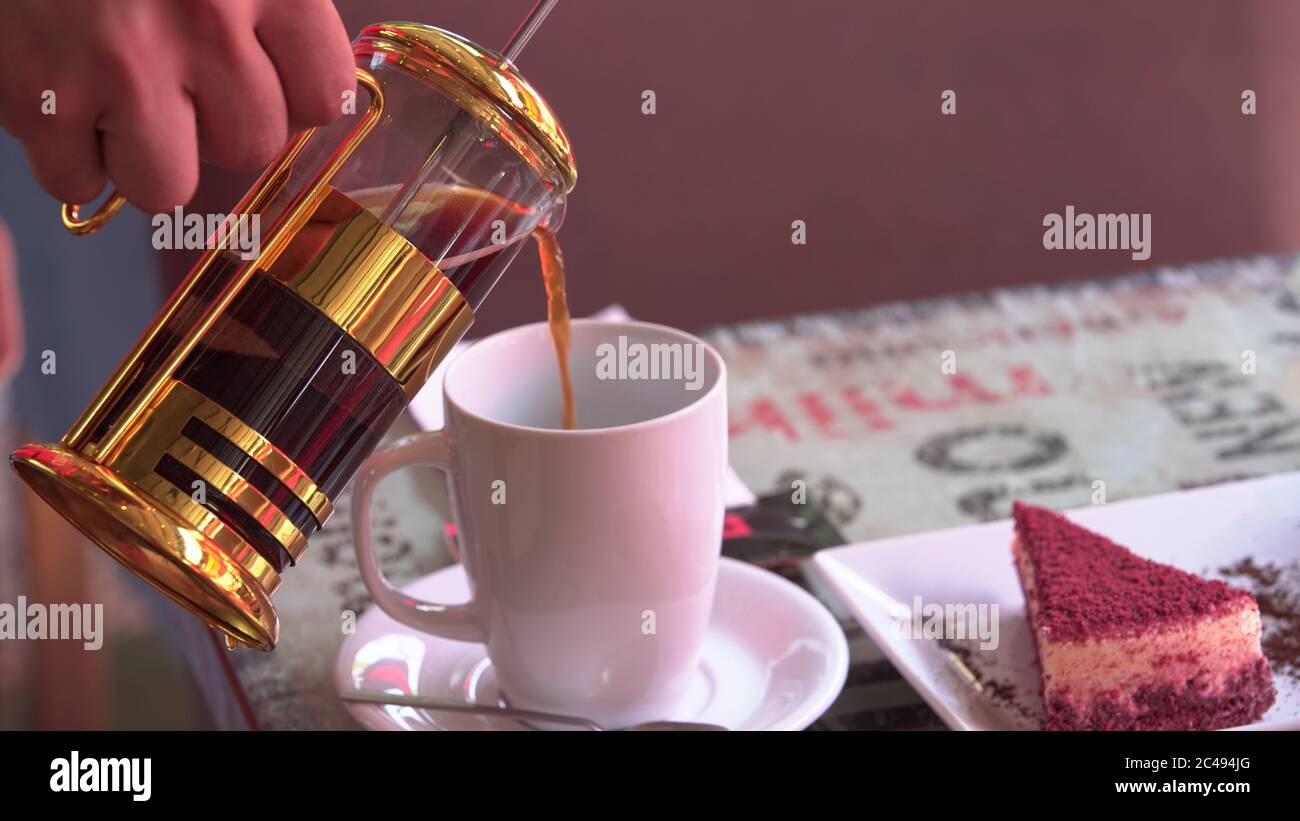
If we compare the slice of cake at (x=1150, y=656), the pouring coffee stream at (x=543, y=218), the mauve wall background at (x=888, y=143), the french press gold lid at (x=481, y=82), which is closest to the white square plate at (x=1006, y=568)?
the slice of cake at (x=1150, y=656)

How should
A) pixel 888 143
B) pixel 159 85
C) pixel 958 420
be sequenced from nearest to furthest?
1. pixel 159 85
2. pixel 958 420
3. pixel 888 143

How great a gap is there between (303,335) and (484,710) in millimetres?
201

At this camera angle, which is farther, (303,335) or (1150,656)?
(1150,656)

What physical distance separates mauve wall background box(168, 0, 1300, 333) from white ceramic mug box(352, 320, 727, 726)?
100 centimetres

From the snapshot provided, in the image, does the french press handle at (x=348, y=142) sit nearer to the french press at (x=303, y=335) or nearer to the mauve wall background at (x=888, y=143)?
the french press at (x=303, y=335)

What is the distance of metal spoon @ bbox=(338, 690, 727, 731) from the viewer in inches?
21.3

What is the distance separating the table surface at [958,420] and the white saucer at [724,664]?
0.08ft

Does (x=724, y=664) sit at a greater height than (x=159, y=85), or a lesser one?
lesser

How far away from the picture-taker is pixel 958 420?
2.83 feet

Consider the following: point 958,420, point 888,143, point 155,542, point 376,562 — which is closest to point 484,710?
point 376,562

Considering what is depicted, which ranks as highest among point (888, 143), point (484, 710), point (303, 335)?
point (888, 143)

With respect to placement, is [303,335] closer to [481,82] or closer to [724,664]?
[481,82]

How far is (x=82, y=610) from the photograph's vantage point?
1.54m

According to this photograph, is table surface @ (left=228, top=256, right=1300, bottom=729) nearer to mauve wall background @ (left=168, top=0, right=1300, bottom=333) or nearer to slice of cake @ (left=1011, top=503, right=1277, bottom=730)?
slice of cake @ (left=1011, top=503, right=1277, bottom=730)
